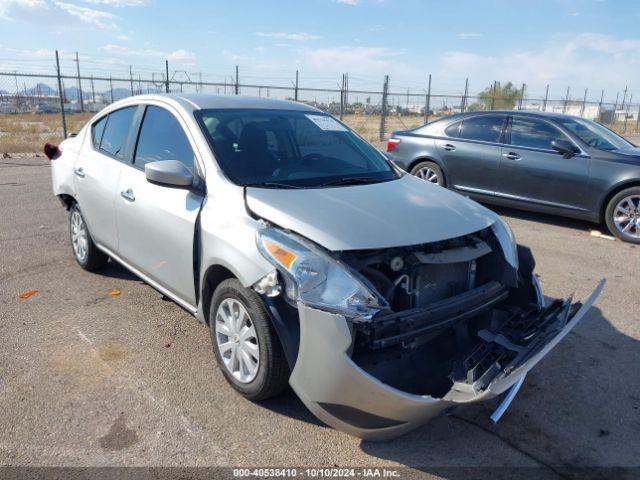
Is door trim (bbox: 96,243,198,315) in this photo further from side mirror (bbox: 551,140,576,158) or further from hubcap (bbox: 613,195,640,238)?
hubcap (bbox: 613,195,640,238)

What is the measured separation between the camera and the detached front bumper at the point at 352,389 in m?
2.42

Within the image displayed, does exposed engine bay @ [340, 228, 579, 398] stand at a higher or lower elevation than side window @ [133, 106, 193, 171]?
lower

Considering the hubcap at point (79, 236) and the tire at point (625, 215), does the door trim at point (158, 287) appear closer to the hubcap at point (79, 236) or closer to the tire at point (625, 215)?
the hubcap at point (79, 236)

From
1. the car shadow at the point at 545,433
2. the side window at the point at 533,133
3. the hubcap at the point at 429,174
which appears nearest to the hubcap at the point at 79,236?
the car shadow at the point at 545,433

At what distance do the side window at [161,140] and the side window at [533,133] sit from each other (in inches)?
217

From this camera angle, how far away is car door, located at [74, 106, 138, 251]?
430 centimetres

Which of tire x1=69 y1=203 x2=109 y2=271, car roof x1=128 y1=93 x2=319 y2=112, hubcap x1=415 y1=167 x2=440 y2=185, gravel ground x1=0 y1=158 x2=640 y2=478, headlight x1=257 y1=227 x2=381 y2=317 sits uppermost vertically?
car roof x1=128 y1=93 x2=319 y2=112

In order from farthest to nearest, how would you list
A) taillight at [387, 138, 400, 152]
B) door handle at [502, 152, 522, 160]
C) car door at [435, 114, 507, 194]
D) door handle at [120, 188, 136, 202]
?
taillight at [387, 138, 400, 152]
car door at [435, 114, 507, 194]
door handle at [502, 152, 522, 160]
door handle at [120, 188, 136, 202]

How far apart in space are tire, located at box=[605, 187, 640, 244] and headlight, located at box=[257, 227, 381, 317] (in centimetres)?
570

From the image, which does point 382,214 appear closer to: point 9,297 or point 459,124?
point 9,297

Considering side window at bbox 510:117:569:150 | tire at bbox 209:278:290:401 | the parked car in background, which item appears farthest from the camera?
side window at bbox 510:117:569:150

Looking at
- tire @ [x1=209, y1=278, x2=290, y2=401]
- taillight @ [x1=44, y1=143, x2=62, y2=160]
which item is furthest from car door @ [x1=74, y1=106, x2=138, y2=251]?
tire @ [x1=209, y1=278, x2=290, y2=401]

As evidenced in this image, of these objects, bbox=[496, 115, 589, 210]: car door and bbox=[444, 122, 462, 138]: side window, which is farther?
bbox=[444, 122, 462, 138]: side window

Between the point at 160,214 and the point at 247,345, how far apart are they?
118 centimetres
